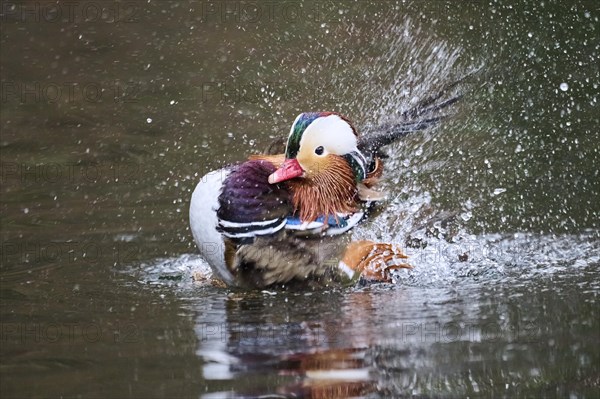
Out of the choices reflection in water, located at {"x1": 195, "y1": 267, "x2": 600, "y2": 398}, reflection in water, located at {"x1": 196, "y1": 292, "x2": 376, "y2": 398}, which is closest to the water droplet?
reflection in water, located at {"x1": 195, "y1": 267, "x2": 600, "y2": 398}

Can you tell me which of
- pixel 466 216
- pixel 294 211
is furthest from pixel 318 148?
pixel 466 216

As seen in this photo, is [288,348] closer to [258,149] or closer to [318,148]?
[318,148]

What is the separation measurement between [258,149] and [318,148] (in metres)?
2.48

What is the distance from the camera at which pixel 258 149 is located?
8031 mm

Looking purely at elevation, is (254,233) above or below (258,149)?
below

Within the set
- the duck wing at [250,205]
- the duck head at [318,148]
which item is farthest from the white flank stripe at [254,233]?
the duck head at [318,148]

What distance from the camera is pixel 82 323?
5.09 meters

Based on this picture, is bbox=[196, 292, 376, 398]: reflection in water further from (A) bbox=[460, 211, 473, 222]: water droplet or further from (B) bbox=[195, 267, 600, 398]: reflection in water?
(A) bbox=[460, 211, 473, 222]: water droplet

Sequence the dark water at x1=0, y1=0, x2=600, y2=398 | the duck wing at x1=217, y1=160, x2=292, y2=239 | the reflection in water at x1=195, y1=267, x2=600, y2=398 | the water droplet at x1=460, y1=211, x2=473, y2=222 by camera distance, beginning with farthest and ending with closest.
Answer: the water droplet at x1=460, y1=211, x2=473, y2=222
the duck wing at x1=217, y1=160, x2=292, y2=239
the dark water at x1=0, y1=0, x2=600, y2=398
the reflection in water at x1=195, y1=267, x2=600, y2=398

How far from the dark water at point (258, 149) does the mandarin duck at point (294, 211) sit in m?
0.16

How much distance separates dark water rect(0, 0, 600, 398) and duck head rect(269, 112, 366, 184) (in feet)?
1.80

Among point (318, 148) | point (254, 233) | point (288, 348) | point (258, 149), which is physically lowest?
point (288, 348)

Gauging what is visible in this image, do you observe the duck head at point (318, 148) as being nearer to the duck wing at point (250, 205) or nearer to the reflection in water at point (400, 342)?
the duck wing at point (250, 205)

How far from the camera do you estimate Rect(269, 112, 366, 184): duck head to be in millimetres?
5504
